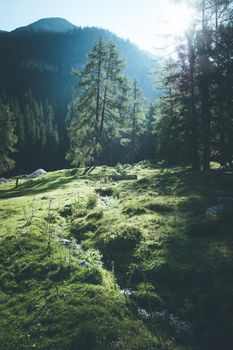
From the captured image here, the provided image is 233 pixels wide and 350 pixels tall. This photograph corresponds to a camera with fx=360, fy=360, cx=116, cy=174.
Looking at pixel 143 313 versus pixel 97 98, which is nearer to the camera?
pixel 143 313

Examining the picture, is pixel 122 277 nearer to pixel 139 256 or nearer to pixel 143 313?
pixel 139 256

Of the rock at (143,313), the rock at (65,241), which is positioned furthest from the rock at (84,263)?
the rock at (143,313)

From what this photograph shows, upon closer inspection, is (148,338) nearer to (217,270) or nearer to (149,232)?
(217,270)

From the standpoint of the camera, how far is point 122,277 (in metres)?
11.7

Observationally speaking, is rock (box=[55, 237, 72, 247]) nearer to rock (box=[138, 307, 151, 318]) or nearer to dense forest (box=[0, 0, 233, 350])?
dense forest (box=[0, 0, 233, 350])

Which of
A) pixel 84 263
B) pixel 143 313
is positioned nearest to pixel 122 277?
pixel 84 263

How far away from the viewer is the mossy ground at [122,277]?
8.88 m

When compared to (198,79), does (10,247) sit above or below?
below

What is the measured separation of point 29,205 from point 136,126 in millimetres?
44045

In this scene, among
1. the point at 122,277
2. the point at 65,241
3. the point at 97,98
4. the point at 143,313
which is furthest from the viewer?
the point at 97,98

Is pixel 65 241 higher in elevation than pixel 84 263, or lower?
higher

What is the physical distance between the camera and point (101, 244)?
14078mm

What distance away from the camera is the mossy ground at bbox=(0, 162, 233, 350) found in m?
8.88

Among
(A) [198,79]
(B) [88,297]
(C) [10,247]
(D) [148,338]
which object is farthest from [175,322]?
(A) [198,79]
